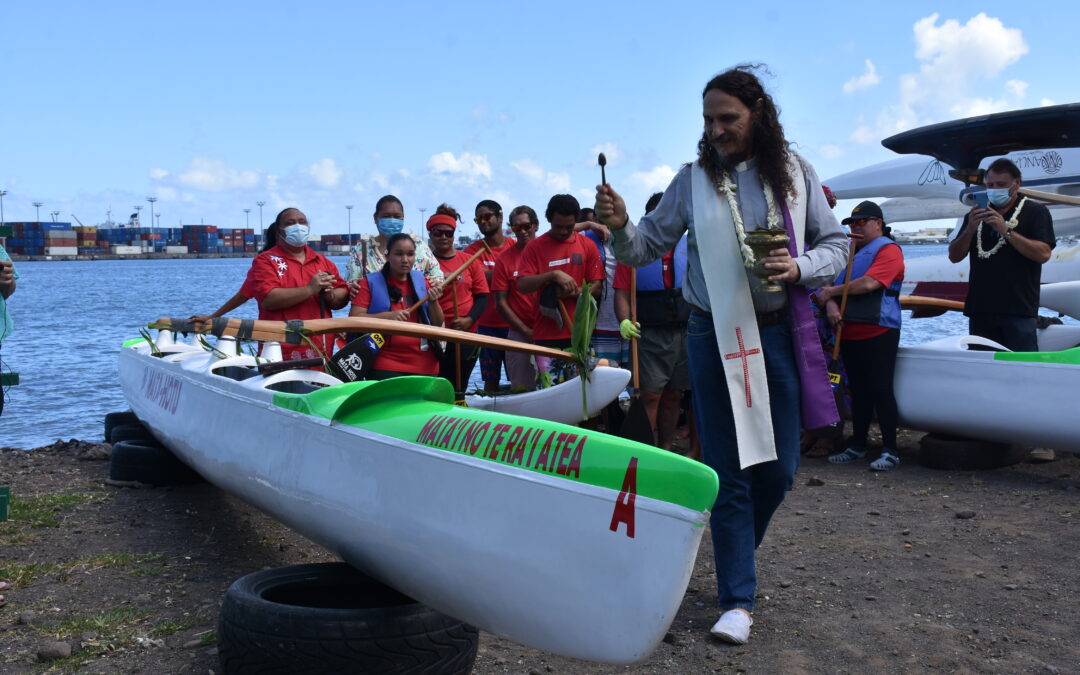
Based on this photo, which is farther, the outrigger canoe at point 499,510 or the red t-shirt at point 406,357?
the red t-shirt at point 406,357

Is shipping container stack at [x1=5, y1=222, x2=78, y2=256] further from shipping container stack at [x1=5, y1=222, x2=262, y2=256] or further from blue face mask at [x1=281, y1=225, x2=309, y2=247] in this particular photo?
blue face mask at [x1=281, y1=225, x2=309, y2=247]

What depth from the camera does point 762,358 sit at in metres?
3.59

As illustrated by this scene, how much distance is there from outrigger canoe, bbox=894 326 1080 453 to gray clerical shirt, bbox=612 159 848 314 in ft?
10.7

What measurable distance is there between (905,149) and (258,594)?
635 inches

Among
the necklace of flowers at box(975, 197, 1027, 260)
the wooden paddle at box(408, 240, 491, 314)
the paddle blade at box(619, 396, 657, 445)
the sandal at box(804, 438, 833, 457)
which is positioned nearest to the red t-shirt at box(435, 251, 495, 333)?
the wooden paddle at box(408, 240, 491, 314)

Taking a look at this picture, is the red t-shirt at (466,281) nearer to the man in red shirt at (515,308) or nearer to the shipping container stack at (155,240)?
the man in red shirt at (515,308)

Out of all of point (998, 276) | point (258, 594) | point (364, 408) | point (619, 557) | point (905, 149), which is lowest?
point (258, 594)

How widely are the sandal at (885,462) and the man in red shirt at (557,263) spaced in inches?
85.8

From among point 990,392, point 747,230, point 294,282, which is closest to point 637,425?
point 747,230

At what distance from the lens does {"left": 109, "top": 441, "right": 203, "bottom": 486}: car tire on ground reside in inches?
249

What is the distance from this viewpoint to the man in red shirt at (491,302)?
7234 mm

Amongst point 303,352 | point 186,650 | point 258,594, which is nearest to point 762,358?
point 258,594

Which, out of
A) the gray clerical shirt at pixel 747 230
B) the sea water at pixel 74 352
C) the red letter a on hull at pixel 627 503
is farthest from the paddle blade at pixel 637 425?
the sea water at pixel 74 352

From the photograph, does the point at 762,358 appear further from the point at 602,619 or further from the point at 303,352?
the point at 303,352
